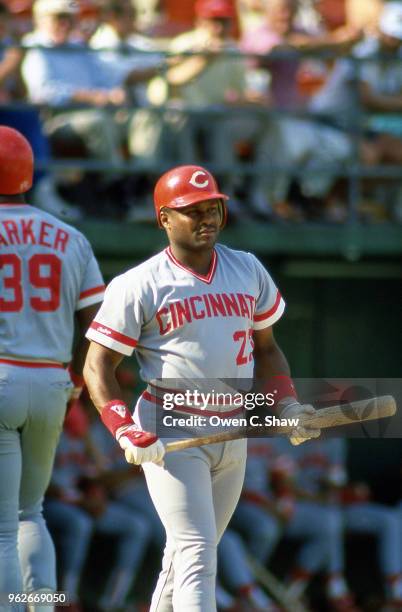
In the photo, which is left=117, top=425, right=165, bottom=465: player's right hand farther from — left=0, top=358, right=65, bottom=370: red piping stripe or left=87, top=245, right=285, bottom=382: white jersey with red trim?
left=0, top=358, right=65, bottom=370: red piping stripe

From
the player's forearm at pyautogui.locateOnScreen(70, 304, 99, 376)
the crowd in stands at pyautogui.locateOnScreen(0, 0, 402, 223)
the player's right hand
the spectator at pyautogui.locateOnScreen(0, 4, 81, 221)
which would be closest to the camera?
the player's right hand

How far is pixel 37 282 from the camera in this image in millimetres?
5469

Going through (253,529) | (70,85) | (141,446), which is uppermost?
(70,85)

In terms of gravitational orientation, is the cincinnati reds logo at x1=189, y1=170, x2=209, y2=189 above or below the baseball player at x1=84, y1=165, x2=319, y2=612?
above

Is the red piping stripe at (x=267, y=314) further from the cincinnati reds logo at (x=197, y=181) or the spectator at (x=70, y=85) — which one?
the spectator at (x=70, y=85)

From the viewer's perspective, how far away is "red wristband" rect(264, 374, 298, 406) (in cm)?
525

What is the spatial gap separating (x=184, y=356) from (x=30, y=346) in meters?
0.76

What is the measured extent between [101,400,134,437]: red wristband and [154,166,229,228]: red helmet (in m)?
0.80

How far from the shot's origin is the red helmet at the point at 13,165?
551 cm

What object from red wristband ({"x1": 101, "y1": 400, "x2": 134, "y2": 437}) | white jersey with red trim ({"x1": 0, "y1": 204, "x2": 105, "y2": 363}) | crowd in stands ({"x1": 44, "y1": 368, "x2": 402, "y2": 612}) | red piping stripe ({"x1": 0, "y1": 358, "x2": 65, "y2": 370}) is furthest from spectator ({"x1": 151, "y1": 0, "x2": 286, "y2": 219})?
red wristband ({"x1": 101, "y1": 400, "x2": 134, "y2": 437})

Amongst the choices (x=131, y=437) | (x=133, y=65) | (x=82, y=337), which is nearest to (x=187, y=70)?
(x=133, y=65)

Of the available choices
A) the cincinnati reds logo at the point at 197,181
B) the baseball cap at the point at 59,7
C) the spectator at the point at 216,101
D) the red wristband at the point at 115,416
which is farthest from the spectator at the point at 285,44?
the red wristband at the point at 115,416

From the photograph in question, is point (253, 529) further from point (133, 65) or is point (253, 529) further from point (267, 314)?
point (267, 314)

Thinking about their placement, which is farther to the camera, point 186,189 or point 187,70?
point 187,70
